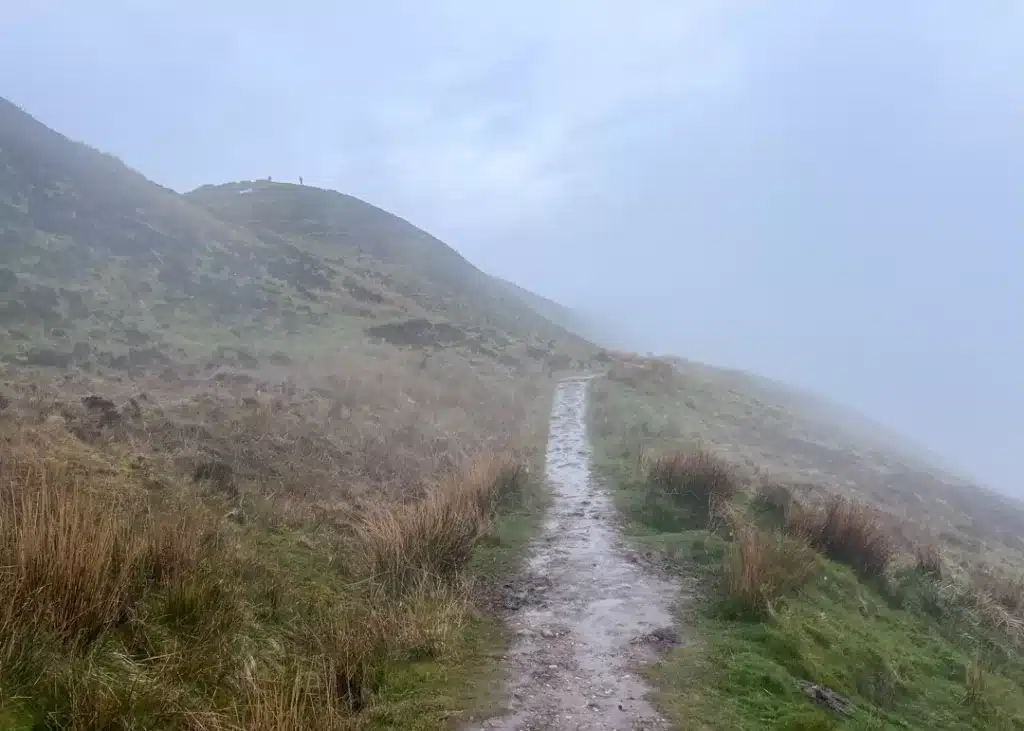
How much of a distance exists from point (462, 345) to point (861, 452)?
70.4 ft

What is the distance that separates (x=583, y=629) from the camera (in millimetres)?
7480

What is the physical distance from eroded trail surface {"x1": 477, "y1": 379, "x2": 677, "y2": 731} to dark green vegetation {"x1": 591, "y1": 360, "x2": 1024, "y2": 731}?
39 centimetres

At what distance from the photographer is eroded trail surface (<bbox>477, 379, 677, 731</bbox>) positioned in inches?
218

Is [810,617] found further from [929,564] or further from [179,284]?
[179,284]

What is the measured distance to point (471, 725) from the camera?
17.1 feet

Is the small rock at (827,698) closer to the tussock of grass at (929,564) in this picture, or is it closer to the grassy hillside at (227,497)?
the grassy hillside at (227,497)

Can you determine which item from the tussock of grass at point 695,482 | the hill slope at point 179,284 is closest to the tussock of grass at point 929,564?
the tussock of grass at point 695,482

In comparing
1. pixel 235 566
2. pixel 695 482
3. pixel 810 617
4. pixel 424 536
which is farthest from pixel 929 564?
pixel 235 566

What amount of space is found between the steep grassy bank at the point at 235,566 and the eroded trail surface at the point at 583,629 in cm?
38

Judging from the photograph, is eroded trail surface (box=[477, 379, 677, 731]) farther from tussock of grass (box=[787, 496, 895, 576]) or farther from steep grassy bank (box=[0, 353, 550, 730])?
tussock of grass (box=[787, 496, 895, 576])

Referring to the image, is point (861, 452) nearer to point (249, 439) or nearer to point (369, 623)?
point (249, 439)

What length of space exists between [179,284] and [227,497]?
998 inches

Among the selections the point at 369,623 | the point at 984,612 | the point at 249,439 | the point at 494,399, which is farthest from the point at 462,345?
the point at 369,623

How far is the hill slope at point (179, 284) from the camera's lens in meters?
23.2
